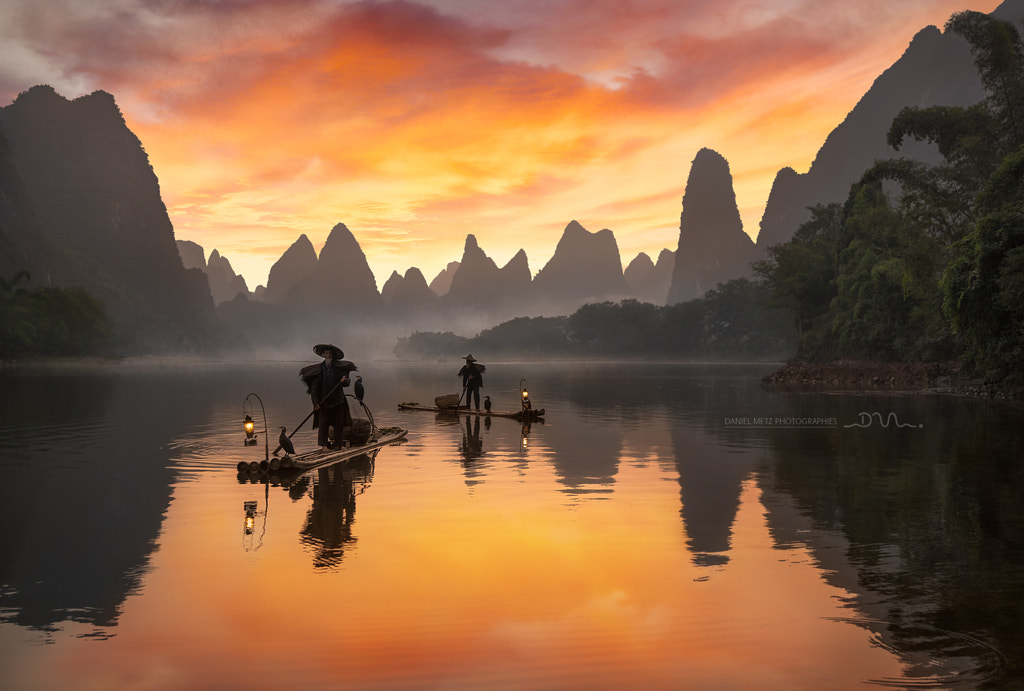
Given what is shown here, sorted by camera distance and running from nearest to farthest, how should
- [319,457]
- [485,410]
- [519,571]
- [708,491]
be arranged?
[519,571]
[708,491]
[319,457]
[485,410]

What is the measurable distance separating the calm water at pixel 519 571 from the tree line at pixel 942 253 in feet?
37.9

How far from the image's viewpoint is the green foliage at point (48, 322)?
313ft

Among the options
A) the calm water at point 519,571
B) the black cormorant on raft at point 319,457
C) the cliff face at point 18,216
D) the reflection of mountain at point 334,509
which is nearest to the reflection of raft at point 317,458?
the black cormorant on raft at point 319,457

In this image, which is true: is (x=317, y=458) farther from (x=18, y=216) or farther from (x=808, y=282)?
(x=18, y=216)

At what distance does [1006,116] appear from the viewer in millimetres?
43156

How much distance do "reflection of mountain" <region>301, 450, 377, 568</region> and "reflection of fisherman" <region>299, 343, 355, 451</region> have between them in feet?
2.85

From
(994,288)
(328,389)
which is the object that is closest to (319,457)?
(328,389)

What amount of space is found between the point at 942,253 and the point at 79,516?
4654 cm

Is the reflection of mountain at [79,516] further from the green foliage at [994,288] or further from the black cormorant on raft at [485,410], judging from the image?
the green foliage at [994,288]

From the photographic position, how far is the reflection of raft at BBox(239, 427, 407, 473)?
48.4 ft

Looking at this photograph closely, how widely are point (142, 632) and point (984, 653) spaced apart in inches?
262

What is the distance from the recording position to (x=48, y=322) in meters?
104

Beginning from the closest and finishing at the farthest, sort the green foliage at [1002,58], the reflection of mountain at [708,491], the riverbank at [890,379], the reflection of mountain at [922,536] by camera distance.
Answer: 1. the reflection of mountain at [922,536]
2. the reflection of mountain at [708,491]
3. the riverbank at [890,379]
4. the green foliage at [1002,58]
